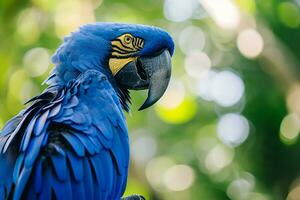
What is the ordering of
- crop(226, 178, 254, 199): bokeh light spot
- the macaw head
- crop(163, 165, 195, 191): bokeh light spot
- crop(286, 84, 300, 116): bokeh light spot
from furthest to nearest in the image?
crop(163, 165, 195, 191): bokeh light spot
crop(226, 178, 254, 199): bokeh light spot
crop(286, 84, 300, 116): bokeh light spot
the macaw head

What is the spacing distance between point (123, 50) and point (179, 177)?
5553 mm

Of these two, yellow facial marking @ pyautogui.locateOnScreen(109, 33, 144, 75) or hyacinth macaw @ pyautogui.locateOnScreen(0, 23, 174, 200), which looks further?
yellow facial marking @ pyautogui.locateOnScreen(109, 33, 144, 75)

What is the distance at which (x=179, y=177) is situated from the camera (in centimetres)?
886

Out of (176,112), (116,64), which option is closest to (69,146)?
(116,64)

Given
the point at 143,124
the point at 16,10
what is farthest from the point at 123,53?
the point at 143,124

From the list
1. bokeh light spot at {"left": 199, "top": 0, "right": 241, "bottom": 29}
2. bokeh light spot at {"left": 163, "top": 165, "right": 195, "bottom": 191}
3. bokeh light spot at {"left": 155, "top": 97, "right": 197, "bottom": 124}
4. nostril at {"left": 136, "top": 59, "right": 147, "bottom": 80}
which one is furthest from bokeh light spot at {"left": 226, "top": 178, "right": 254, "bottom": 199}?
nostril at {"left": 136, "top": 59, "right": 147, "bottom": 80}

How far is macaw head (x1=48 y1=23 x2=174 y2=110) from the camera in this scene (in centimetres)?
343

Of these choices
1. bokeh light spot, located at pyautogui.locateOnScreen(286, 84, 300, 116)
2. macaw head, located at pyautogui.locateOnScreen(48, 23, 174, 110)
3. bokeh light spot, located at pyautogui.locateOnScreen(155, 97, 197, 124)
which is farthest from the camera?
bokeh light spot, located at pyautogui.locateOnScreen(155, 97, 197, 124)

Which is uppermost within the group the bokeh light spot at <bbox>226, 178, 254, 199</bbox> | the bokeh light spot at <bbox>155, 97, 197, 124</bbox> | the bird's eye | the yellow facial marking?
the bird's eye

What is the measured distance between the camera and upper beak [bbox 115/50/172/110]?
346cm

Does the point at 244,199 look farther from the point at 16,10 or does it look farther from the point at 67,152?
the point at 67,152

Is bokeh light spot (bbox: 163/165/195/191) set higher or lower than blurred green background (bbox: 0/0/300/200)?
lower

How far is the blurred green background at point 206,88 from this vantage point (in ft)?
20.0

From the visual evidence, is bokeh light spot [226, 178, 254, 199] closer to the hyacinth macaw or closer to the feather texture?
the hyacinth macaw
